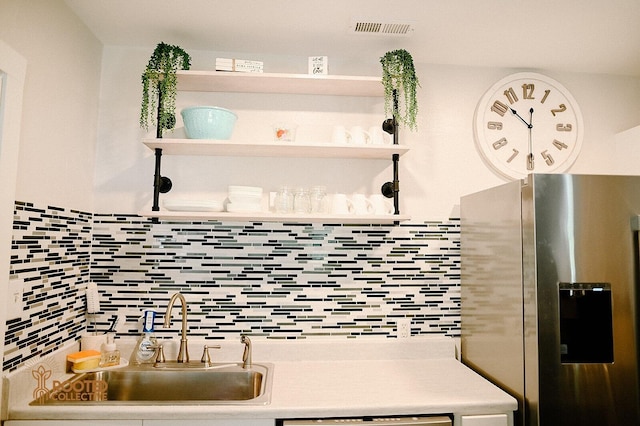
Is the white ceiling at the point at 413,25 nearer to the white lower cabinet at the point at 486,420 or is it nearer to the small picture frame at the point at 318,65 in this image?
the small picture frame at the point at 318,65

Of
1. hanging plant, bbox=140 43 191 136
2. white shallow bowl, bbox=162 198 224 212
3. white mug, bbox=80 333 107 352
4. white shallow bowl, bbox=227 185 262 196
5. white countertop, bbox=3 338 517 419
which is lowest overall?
white countertop, bbox=3 338 517 419

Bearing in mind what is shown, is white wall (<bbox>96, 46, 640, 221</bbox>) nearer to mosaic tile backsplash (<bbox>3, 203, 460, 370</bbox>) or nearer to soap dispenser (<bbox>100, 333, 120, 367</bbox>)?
mosaic tile backsplash (<bbox>3, 203, 460, 370</bbox>)

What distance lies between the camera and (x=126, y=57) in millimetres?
2188

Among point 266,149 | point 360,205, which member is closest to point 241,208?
point 266,149

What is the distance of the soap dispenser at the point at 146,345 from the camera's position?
1981 millimetres

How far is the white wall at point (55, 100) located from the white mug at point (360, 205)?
130cm

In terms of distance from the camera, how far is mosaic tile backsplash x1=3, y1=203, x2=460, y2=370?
2104mm

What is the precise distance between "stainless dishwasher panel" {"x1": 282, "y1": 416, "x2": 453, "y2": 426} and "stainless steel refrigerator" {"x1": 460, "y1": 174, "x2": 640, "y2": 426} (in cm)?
33

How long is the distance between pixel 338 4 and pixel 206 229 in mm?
1223

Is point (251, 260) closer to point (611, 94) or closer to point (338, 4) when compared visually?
point (338, 4)

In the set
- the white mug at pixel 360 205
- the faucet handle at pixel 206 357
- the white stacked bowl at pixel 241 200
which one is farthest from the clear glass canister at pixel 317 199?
the faucet handle at pixel 206 357

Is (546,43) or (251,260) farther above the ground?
(546,43)

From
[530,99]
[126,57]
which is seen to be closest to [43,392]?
[126,57]

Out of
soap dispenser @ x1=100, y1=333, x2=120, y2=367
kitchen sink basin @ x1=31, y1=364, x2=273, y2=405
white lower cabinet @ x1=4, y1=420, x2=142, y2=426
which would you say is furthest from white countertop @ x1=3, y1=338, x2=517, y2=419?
soap dispenser @ x1=100, y1=333, x2=120, y2=367
